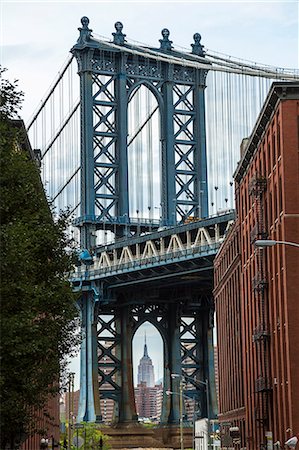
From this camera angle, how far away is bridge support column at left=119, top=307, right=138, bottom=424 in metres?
166

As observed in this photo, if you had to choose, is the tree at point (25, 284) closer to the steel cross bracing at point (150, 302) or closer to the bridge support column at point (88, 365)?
the steel cross bracing at point (150, 302)

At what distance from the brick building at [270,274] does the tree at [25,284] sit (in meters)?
22.1

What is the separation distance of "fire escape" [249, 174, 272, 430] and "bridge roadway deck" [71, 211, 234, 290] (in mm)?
50465

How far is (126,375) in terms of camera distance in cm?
16675

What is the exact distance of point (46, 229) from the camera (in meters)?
45.1

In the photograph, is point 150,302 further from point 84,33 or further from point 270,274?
point 270,274

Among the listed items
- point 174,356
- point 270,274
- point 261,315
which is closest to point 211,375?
point 174,356

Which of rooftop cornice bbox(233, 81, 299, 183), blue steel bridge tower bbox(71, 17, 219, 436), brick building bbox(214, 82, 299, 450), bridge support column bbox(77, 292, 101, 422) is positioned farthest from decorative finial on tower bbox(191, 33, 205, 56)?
rooftop cornice bbox(233, 81, 299, 183)

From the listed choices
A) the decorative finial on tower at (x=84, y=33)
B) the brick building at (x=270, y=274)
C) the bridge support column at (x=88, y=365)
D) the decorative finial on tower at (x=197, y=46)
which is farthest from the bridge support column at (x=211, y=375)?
the brick building at (x=270, y=274)

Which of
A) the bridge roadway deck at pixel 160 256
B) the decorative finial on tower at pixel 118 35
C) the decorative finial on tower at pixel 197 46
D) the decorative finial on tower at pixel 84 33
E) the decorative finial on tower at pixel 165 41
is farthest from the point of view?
the decorative finial on tower at pixel 165 41

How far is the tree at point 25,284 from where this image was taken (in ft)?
126

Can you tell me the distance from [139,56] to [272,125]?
88.3 m

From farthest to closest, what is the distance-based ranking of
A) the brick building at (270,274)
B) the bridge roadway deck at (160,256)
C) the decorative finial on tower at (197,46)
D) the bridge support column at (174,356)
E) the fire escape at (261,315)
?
the bridge support column at (174,356)
the decorative finial on tower at (197,46)
the bridge roadway deck at (160,256)
the fire escape at (261,315)
the brick building at (270,274)

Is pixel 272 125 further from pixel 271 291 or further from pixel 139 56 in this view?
pixel 139 56
